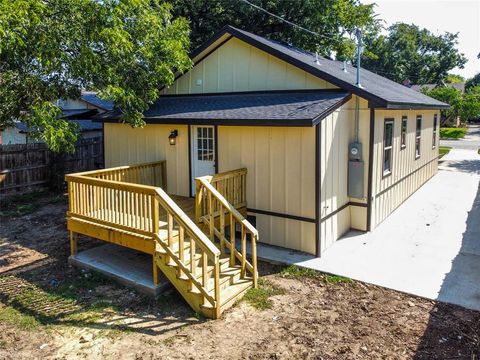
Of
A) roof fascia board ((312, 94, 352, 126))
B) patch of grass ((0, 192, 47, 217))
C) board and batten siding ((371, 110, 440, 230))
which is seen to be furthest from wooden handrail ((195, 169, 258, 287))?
patch of grass ((0, 192, 47, 217))

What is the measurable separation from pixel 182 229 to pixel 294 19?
1408cm

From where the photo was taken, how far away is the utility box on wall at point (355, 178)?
839 centimetres

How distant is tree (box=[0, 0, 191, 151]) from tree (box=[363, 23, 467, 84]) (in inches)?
1678

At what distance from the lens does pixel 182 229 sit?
5781 millimetres

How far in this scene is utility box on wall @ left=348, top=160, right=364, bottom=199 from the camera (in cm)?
839

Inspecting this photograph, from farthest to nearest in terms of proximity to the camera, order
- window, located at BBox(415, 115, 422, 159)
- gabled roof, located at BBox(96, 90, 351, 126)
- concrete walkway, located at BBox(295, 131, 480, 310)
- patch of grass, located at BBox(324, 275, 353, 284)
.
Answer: window, located at BBox(415, 115, 422, 159)
gabled roof, located at BBox(96, 90, 351, 126)
patch of grass, located at BBox(324, 275, 353, 284)
concrete walkway, located at BBox(295, 131, 480, 310)

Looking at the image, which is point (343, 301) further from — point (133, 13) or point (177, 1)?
point (177, 1)

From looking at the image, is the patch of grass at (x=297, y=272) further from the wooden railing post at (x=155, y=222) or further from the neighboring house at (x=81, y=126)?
the neighboring house at (x=81, y=126)

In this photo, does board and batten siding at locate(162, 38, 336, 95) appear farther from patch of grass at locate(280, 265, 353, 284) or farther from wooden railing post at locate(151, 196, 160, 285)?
wooden railing post at locate(151, 196, 160, 285)

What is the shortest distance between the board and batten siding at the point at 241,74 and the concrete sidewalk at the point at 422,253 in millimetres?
3474

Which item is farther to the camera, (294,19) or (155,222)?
(294,19)

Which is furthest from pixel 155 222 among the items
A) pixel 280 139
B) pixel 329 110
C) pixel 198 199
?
pixel 329 110

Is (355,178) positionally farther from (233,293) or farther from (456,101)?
(456,101)

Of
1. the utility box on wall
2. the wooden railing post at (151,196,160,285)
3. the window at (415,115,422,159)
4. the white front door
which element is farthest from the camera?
the window at (415,115,422,159)
